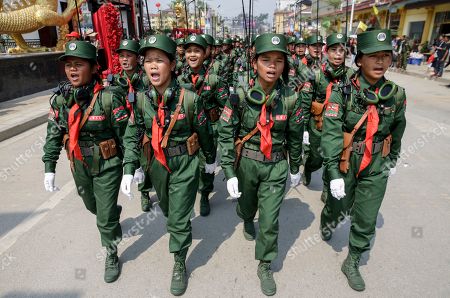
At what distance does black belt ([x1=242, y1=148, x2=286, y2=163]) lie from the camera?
294 centimetres

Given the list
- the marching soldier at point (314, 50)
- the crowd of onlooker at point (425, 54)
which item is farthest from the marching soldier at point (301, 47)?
the crowd of onlooker at point (425, 54)

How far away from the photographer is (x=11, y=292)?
2.95 metres

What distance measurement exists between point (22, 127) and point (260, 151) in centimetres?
800

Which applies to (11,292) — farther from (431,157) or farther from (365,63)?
(431,157)

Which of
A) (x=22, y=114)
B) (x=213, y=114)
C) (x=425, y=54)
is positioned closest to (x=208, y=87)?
(x=213, y=114)

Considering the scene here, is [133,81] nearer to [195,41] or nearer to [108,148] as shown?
[195,41]

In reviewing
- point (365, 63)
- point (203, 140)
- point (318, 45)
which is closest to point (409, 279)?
point (365, 63)

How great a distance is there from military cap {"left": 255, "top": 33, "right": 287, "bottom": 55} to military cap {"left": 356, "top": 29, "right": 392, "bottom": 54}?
666 millimetres

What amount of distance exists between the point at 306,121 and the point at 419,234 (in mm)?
2080

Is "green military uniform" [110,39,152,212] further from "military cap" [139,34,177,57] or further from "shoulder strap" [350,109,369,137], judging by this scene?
"shoulder strap" [350,109,369,137]

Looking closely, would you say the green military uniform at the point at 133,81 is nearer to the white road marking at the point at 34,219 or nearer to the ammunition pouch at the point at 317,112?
the white road marking at the point at 34,219

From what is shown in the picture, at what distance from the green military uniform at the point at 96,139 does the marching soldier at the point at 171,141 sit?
213 mm

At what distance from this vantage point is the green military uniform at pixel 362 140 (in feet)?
8.92

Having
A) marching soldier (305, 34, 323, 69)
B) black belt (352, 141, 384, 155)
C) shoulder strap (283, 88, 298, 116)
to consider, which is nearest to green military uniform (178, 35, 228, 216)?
shoulder strap (283, 88, 298, 116)
